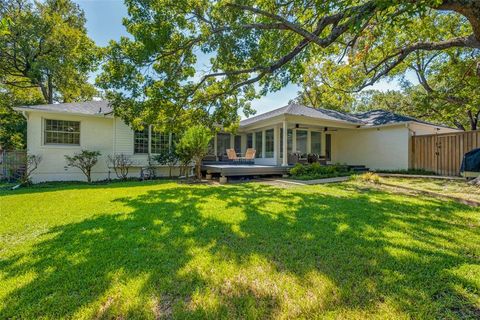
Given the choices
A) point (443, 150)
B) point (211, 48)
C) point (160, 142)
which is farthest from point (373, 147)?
point (160, 142)

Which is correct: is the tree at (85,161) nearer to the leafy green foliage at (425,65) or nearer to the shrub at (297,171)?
the shrub at (297,171)

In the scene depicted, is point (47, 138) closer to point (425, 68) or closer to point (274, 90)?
point (274, 90)

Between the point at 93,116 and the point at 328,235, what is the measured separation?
12344mm

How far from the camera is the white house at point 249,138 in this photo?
1097 cm

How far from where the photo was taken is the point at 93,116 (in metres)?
11.5

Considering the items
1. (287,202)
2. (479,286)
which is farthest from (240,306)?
(287,202)

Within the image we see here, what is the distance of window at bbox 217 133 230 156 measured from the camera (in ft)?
54.3

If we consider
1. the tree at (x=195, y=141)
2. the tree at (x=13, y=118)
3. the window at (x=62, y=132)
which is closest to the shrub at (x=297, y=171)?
the tree at (x=195, y=141)

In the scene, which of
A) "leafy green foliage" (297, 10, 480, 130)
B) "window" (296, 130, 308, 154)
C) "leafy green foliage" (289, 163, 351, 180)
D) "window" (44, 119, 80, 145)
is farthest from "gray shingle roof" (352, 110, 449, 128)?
"window" (44, 119, 80, 145)

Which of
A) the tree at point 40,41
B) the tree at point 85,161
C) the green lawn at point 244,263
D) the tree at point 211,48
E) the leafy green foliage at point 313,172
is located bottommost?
the green lawn at point 244,263

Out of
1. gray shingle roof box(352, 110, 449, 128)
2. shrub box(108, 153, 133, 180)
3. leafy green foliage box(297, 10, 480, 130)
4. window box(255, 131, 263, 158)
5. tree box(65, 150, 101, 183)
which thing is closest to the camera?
leafy green foliage box(297, 10, 480, 130)

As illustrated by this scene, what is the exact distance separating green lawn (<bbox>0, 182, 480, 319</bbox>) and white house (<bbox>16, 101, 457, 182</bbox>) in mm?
7279

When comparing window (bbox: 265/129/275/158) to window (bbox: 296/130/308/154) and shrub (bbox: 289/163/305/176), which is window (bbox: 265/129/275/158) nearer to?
window (bbox: 296/130/308/154)

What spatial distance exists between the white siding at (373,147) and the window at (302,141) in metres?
2.73
